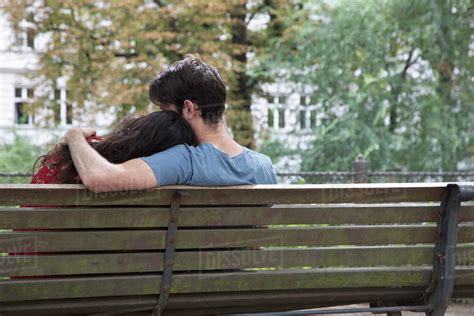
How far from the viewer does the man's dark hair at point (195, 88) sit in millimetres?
3531

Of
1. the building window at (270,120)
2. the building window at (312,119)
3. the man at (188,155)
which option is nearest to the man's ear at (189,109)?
the man at (188,155)

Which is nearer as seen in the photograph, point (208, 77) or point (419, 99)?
point (208, 77)

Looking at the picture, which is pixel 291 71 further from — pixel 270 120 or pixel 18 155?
pixel 18 155

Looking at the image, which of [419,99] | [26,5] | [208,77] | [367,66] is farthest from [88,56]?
[208,77]

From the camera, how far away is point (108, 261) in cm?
316

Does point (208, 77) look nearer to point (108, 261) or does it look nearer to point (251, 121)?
point (108, 261)

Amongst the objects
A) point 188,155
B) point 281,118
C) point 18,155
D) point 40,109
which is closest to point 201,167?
point 188,155

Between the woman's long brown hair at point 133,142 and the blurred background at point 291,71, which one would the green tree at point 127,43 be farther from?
the woman's long brown hair at point 133,142

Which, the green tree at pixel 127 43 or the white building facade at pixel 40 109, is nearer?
the green tree at pixel 127 43

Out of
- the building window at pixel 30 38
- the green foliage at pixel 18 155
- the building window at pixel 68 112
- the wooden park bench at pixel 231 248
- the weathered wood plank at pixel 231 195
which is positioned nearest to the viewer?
the weathered wood plank at pixel 231 195

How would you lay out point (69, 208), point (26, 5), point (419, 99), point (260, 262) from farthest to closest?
point (26, 5)
point (419, 99)
point (260, 262)
point (69, 208)

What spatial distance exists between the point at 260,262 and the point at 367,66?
49.4 ft

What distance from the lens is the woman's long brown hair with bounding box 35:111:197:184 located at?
10.9 feet

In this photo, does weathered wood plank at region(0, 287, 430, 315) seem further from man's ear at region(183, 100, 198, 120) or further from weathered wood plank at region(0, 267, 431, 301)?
man's ear at region(183, 100, 198, 120)
